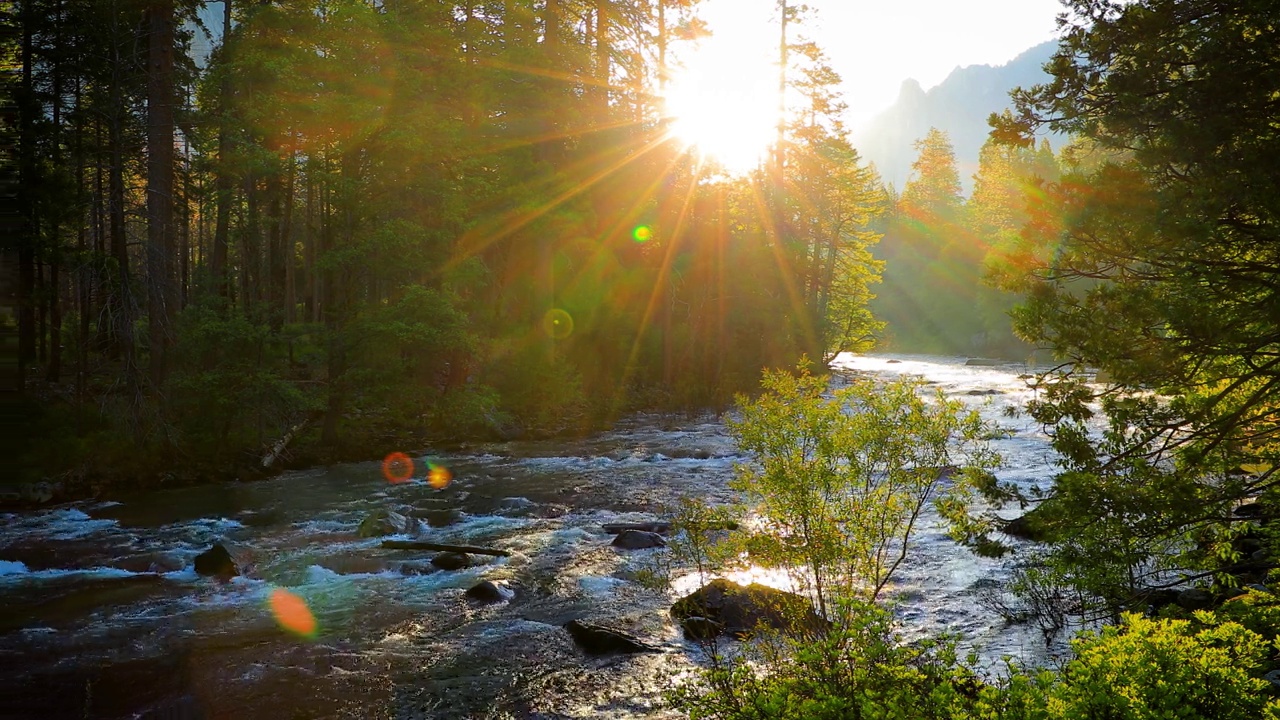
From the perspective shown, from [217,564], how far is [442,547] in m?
3.49

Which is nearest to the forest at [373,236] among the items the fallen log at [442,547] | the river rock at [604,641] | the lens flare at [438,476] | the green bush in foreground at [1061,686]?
the lens flare at [438,476]

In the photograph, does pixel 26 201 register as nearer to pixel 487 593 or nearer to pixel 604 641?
pixel 487 593

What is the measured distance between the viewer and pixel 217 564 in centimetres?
1190

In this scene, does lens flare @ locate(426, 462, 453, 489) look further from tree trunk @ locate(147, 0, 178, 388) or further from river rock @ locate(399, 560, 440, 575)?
tree trunk @ locate(147, 0, 178, 388)

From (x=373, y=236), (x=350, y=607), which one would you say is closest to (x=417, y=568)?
(x=350, y=607)

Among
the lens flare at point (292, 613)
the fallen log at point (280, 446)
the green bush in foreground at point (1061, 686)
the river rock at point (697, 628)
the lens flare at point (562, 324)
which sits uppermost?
the lens flare at point (562, 324)

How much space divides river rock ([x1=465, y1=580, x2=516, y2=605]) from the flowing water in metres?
0.21

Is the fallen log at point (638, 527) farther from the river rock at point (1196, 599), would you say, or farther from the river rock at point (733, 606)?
the river rock at point (1196, 599)

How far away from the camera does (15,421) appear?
16750 mm

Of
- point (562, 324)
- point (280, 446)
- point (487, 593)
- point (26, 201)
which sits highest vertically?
point (26, 201)

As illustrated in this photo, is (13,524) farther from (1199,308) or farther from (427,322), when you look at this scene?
(1199,308)

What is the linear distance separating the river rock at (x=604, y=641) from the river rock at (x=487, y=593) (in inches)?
71.2

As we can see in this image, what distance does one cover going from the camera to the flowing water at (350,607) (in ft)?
26.2

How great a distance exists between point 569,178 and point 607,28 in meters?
7.46
